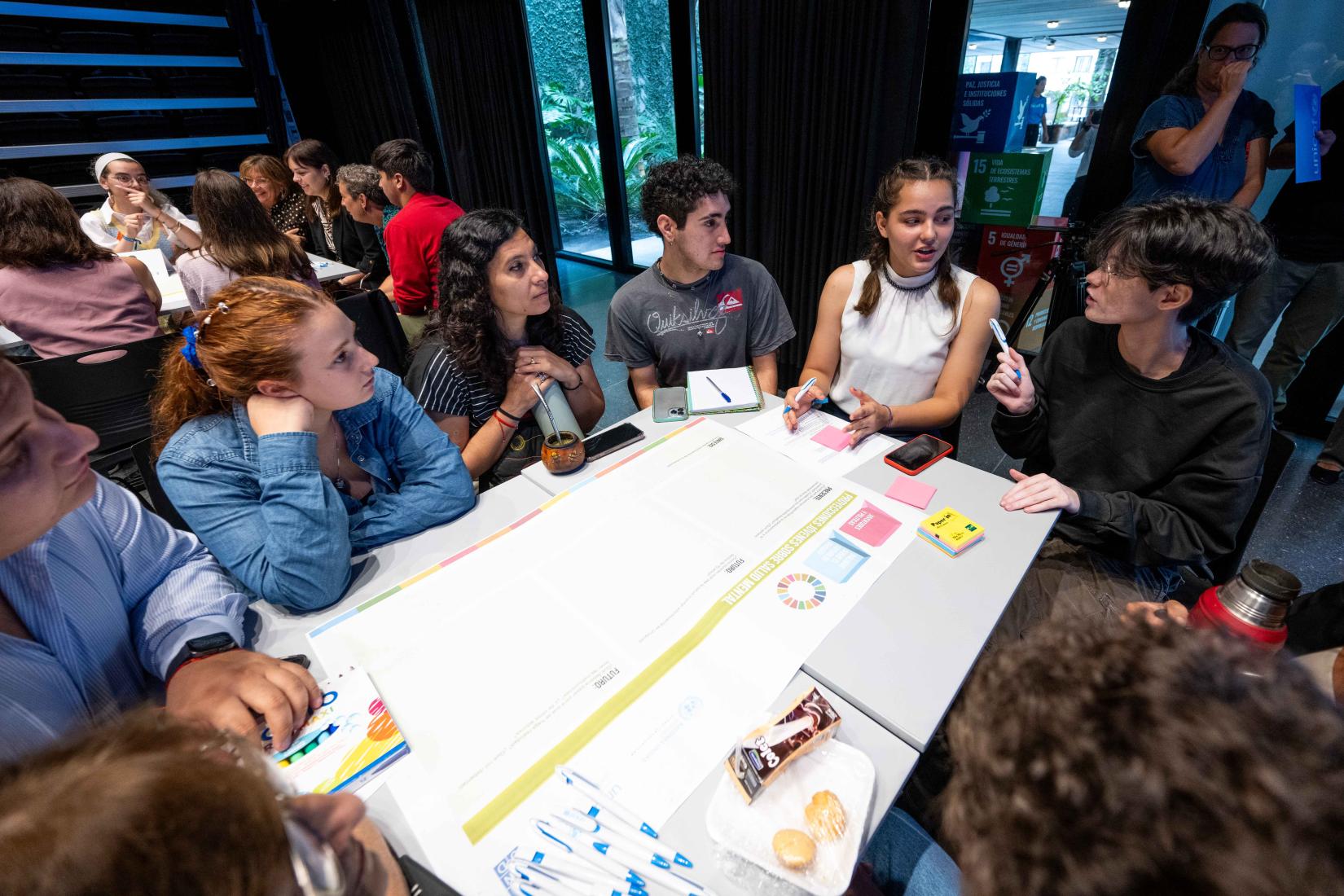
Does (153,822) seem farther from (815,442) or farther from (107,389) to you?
(107,389)

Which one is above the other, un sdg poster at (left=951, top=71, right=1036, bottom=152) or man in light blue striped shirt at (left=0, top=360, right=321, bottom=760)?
un sdg poster at (left=951, top=71, right=1036, bottom=152)

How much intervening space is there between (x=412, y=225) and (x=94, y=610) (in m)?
2.45

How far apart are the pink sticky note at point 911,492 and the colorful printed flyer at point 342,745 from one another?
101 cm

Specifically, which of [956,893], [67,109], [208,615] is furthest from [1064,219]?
[67,109]

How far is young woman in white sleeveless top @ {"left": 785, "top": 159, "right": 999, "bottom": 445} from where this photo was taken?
1697 millimetres

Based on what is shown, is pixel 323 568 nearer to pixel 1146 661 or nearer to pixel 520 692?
pixel 520 692

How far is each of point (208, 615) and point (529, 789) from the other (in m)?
0.64

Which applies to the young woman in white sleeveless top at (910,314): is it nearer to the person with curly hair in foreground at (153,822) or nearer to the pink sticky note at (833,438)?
the pink sticky note at (833,438)

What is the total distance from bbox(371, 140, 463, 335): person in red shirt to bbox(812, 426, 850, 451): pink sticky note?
87.2 inches

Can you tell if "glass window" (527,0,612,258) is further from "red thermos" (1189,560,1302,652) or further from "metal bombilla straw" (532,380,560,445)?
"red thermos" (1189,560,1302,652)

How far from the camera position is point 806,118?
304cm

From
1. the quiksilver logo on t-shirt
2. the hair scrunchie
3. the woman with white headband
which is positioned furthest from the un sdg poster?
the woman with white headband

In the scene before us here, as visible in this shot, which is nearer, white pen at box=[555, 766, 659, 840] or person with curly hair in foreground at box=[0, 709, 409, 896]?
person with curly hair in foreground at box=[0, 709, 409, 896]

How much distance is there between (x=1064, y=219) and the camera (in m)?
2.88
